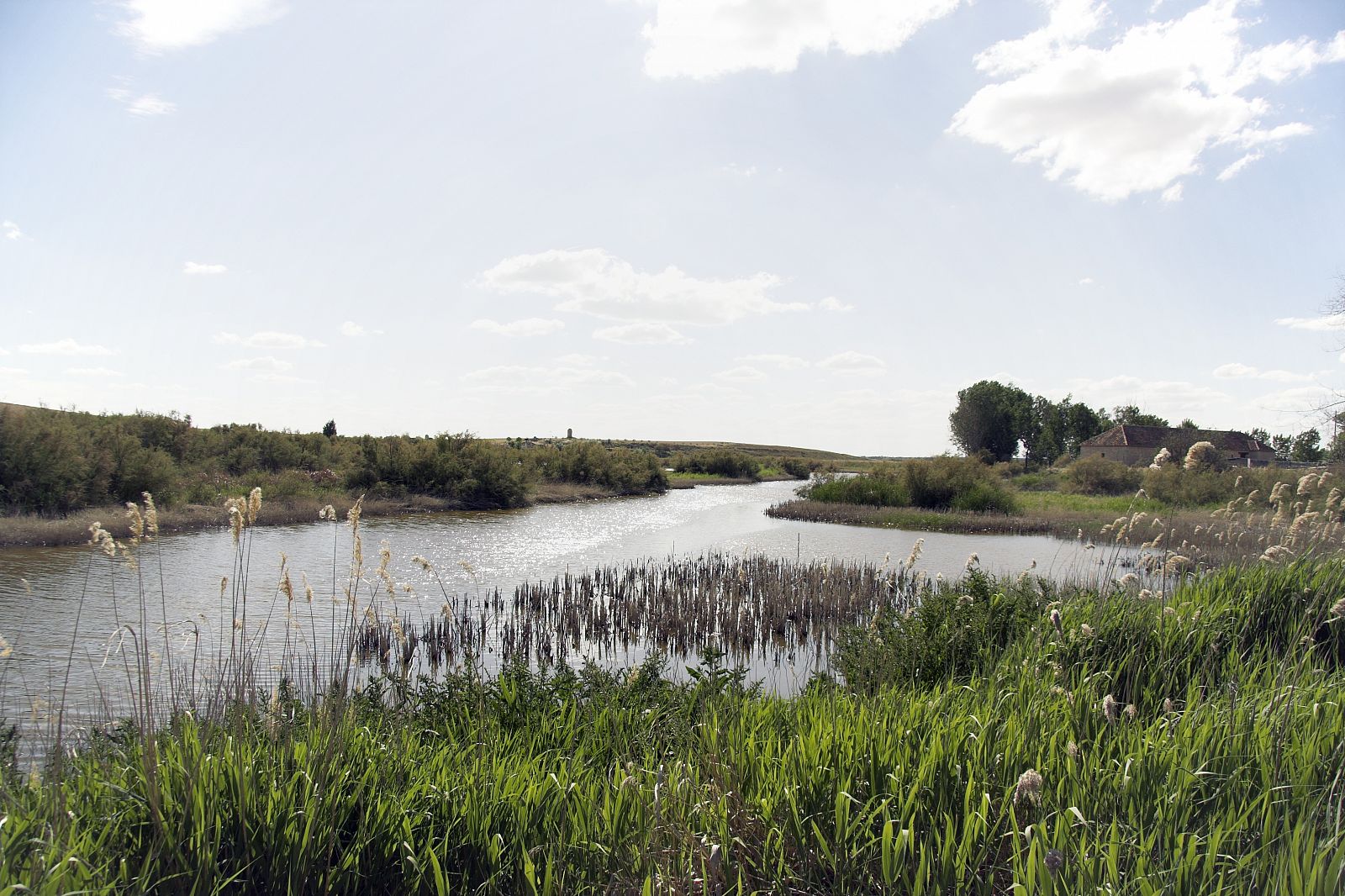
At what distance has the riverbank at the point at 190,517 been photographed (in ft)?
62.3

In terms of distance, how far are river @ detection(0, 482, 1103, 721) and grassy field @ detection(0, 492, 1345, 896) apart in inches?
25.9

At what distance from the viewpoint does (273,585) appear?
14.6 m

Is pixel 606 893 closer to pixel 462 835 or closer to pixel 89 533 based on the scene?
pixel 462 835

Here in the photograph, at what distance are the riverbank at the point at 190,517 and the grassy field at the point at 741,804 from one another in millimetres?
8675

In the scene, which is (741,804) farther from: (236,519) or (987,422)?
(987,422)

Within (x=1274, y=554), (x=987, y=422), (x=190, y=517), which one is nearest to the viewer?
(x=1274, y=554)

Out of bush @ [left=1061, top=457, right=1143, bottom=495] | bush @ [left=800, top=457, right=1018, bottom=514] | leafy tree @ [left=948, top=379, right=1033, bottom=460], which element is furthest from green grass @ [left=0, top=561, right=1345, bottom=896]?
leafy tree @ [left=948, top=379, right=1033, bottom=460]

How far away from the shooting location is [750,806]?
350 centimetres

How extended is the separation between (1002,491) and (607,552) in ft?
78.5

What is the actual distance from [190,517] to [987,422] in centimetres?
7724

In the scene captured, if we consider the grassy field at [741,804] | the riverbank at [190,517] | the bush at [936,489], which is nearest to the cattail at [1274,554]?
the grassy field at [741,804]

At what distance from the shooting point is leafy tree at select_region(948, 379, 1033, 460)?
83.0 meters

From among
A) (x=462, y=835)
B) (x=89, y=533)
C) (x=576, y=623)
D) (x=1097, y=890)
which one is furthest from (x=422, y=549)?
(x=1097, y=890)

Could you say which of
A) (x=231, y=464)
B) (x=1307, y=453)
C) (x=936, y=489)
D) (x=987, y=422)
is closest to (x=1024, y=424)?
(x=987, y=422)
